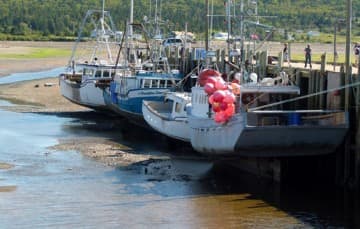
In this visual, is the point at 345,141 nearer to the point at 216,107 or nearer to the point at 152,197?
the point at 216,107

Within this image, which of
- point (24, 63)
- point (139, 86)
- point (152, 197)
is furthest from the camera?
point (24, 63)

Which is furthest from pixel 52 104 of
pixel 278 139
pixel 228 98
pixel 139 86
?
pixel 278 139

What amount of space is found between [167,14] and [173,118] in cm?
7616

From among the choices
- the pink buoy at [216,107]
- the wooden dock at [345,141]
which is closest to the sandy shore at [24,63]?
the wooden dock at [345,141]

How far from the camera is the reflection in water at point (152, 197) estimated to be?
80.8 ft

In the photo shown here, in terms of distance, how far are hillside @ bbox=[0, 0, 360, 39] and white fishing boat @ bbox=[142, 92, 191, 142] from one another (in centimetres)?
401

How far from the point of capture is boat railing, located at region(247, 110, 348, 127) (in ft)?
90.4

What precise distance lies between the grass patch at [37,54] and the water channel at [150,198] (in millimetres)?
75228

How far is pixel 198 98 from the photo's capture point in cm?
3275

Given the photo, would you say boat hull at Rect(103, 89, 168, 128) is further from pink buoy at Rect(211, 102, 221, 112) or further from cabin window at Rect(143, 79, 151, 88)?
pink buoy at Rect(211, 102, 221, 112)

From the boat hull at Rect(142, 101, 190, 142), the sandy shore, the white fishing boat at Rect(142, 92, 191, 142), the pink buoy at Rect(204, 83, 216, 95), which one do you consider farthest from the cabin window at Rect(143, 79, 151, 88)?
the sandy shore

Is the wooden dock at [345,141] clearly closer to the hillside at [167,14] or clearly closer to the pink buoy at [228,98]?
the pink buoy at [228,98]

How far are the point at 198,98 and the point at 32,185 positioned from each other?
716 cm

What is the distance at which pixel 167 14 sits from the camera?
112 metres
